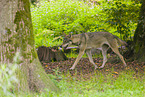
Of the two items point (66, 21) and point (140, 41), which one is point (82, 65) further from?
point (66, 21)

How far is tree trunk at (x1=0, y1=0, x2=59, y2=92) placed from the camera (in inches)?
185

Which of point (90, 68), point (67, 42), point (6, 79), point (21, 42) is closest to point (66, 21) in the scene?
point (67, 42)

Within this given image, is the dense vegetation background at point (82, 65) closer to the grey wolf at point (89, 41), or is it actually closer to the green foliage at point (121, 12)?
the green foliage at point (121, 12)

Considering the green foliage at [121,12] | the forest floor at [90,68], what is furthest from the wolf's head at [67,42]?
the green foliage at [121,12]

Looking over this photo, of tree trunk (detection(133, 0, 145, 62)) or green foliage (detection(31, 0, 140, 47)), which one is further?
green foliage (detection(31, 0, 140, 47))

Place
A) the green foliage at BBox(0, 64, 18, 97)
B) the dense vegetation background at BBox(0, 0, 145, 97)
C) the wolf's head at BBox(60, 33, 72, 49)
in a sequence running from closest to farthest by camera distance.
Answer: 1. the green foliage at BBox(0, 64, 18, 97)
2. the dense vegetation background at BBox(0, 0, 145, 97)
3. the wolf's head at BBox(60, 33, 72, 49)

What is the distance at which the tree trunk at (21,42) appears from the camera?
4.70 meters

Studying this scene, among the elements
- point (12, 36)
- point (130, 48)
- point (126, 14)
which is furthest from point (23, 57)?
point (126, 14)

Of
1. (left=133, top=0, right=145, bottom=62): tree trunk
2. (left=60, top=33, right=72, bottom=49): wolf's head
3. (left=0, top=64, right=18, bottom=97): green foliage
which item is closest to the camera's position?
(left=0, top=64, right=18, bottom=97): green foliage

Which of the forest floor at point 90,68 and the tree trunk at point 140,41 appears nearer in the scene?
the forest floor at point 90,68

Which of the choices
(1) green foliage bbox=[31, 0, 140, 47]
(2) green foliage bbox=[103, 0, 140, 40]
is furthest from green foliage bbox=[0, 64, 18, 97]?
(1) green foliage bbox=[31, 0, 140, 47]

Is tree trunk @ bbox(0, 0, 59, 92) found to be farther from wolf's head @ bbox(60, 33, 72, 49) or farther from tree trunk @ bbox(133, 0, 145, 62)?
tree trunk @ bbox(133, 0, 145, 62)

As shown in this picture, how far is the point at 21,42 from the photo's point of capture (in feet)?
15.8

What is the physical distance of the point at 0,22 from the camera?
479 cm
